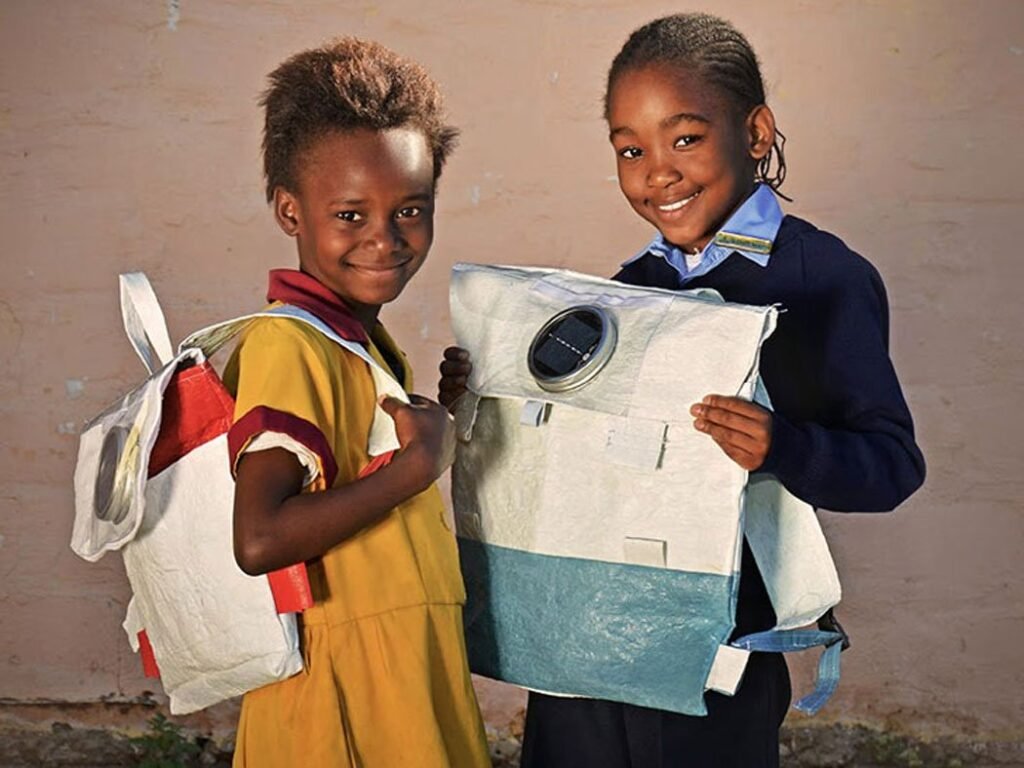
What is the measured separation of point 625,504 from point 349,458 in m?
0.36

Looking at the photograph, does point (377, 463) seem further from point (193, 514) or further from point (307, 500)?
point (193, 514)

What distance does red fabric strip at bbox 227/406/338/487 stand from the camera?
1762 mm

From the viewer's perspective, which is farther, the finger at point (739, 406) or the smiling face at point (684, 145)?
the smiling face at point (684, 145)

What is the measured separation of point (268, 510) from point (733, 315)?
604 millimetres

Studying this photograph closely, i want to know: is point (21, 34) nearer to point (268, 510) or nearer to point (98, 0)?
point (98, 0)

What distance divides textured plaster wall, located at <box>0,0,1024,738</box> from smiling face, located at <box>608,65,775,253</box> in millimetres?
1497

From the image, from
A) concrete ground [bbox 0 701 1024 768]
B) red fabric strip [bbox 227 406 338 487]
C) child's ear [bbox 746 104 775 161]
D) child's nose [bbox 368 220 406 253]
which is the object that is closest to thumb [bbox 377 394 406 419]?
red fabric strip [bbox 227 406 338 487]

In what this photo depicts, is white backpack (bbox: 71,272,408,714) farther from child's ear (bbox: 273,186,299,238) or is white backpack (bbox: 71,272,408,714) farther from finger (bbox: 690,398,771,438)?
finger (bbox: 690,398,771,438)

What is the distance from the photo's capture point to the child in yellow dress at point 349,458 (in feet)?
5.86

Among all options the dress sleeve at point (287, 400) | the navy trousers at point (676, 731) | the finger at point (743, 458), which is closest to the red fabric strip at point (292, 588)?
the dress sleeve at point (287, 400)

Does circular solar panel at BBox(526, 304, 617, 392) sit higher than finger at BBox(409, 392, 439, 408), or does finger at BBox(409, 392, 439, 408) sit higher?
circular solar panel at BBox(526, 304, 617, 392)

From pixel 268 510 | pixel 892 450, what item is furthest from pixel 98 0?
pixel 892 450

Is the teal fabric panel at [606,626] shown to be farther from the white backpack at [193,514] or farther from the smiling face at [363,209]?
the smiling face at [363,209]

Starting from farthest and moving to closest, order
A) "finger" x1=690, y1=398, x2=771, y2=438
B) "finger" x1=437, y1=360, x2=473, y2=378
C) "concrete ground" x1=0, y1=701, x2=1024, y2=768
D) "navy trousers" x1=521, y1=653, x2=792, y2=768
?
"concrete ground" x1=0, y1=701, x2=1024, y2=768 → "finger" x1=437, y1=360, x2=473, y2=378 → "navy trousers" x1=521, y1=653, x2=792, y2=768 → "finger" x1=690, y1=398, x2=771, y2=438
